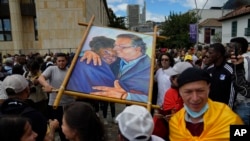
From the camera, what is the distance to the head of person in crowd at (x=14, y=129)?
72.0 inches

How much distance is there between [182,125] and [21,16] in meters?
24.5

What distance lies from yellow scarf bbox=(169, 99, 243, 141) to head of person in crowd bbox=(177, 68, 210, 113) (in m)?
0.08

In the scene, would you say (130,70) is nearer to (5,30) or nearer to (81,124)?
(81,124)

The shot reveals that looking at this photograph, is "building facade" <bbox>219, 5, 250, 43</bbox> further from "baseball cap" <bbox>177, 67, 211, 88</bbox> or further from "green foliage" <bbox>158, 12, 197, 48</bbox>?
"baseball cap" <bbox>177, 67, 211, 88</bbox>

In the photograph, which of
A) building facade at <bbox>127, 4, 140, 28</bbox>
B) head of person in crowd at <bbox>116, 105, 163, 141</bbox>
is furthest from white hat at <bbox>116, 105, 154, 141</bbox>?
building facade at <bbox>127, 4, 140, 28</bbox>

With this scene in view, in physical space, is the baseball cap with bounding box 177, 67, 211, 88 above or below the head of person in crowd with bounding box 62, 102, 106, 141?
above

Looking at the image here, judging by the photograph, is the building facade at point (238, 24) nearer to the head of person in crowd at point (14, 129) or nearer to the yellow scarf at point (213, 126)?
the yellow scarf at point (213, 126)

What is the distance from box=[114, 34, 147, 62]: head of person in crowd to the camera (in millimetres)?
3410

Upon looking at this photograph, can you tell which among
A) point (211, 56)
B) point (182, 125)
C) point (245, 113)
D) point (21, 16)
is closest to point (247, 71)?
point (245, 113)

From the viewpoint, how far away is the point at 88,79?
3.12 meters

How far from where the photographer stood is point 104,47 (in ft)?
11.4

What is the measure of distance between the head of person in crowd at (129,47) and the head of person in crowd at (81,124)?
1471mm

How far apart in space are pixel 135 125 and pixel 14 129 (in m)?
0.89

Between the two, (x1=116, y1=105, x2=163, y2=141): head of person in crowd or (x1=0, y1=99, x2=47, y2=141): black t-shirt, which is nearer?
(x1=116, y1=105, x2=163, y2=141): head of person in crowd
